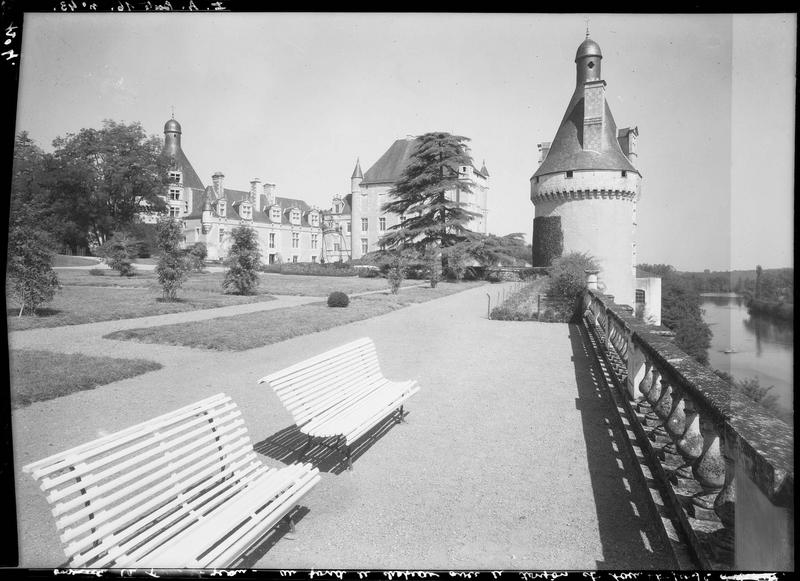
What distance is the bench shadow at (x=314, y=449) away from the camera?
3949 millimetres

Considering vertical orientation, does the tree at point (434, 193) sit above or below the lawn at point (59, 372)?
above

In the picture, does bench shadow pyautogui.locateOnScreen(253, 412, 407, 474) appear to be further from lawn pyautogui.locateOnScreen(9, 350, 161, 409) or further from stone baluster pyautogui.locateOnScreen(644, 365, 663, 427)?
lawn pyautogui.locateOnScreen(9, 350, 161, 409)

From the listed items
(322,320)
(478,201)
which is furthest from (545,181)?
(322,320)

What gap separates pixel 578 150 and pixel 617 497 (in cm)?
2892

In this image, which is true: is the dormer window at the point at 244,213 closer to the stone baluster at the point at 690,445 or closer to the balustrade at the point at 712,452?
the balustrade at the point at 712,452

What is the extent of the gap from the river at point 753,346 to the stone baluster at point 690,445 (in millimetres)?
433

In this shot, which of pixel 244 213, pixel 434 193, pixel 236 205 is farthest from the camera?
pixel 434 193

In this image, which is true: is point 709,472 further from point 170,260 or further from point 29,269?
point 170,260

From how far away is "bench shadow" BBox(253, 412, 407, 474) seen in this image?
13.0ft

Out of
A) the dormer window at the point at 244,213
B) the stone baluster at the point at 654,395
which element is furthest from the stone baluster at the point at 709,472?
the dormer window at the point at 244,213

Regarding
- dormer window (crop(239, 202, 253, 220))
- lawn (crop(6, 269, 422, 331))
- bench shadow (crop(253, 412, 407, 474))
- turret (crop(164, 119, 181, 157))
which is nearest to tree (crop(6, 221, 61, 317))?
lawn (crop(6, 269, 422, 331))

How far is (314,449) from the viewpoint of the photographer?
424 centimetres

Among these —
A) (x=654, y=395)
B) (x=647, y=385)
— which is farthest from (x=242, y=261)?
(x=654, y=395)

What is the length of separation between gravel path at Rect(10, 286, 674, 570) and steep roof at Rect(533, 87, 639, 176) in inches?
928
